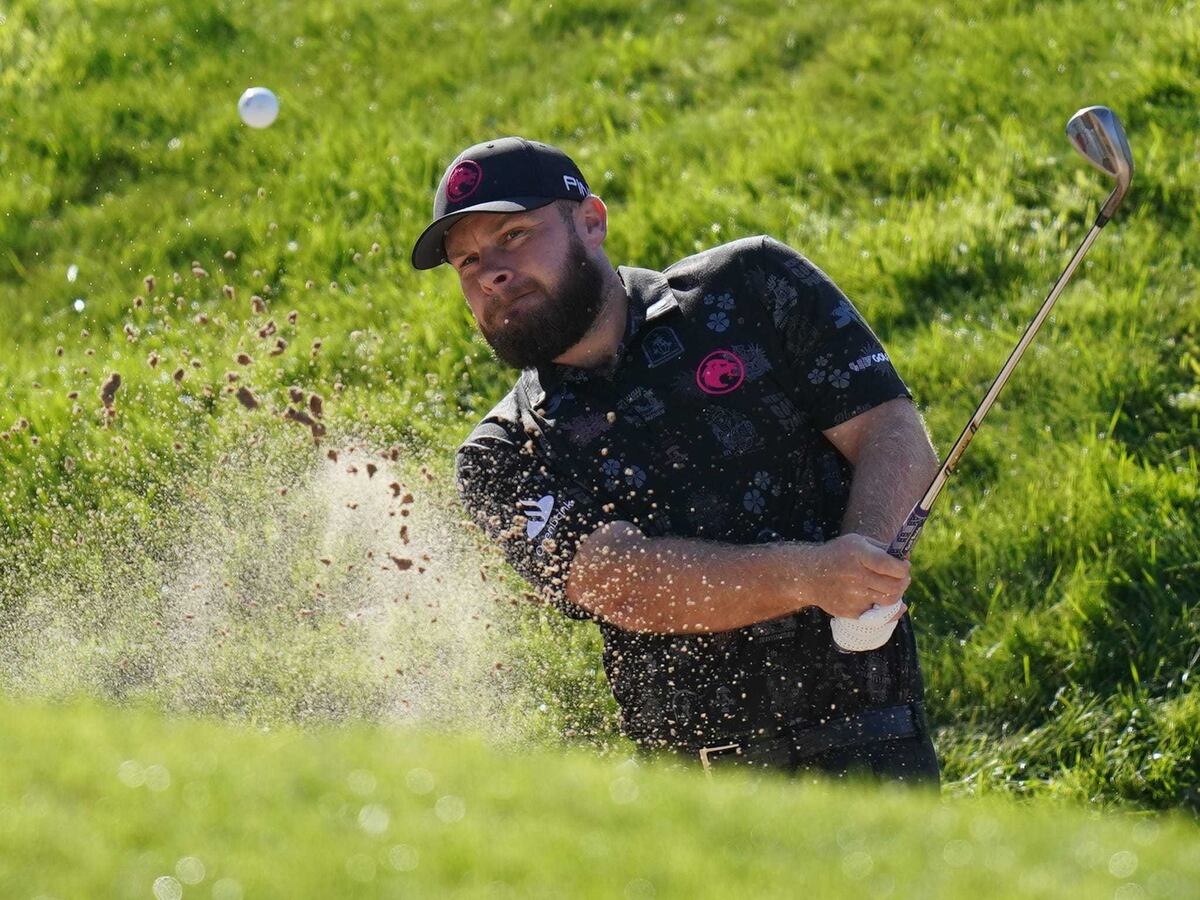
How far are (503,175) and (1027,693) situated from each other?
2.46 meters

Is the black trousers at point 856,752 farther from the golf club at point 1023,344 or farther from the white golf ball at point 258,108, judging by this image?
the white golf ball at point 258,108

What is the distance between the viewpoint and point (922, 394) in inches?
270

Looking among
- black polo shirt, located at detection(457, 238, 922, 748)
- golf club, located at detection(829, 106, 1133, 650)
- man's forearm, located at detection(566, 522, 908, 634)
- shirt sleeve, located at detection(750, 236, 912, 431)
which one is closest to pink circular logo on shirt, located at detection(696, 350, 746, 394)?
black polo shirt, located at detection(457, 238, 922, 748)

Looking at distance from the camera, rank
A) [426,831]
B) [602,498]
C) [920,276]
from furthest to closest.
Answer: [920,276] < [602,498] < [426,831]

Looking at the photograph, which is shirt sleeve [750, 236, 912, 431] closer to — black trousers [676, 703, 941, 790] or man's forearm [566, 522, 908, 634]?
man's forearm [566, 522, 908, 634]

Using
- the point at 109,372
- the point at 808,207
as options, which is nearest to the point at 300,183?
the point at 109,372

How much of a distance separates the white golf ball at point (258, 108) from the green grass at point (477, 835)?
539 centimetres

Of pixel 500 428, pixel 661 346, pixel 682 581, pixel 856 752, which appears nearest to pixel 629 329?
pixel 661 346

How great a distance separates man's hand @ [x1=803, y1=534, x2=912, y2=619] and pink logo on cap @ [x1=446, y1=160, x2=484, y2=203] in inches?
57.3

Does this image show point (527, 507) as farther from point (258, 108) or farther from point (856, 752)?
point (258, 108)

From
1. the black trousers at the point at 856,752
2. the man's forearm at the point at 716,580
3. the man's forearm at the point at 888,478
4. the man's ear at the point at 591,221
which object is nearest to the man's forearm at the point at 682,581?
the man's forearm at the point at 716,580

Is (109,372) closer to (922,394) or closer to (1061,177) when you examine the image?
(922,394)

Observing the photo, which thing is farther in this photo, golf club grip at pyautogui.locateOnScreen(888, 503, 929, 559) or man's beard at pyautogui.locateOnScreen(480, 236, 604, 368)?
man's beard at pyautogui.locateOnScreen(480, 236, 604, 368)

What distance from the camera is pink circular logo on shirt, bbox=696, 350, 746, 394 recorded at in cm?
492
